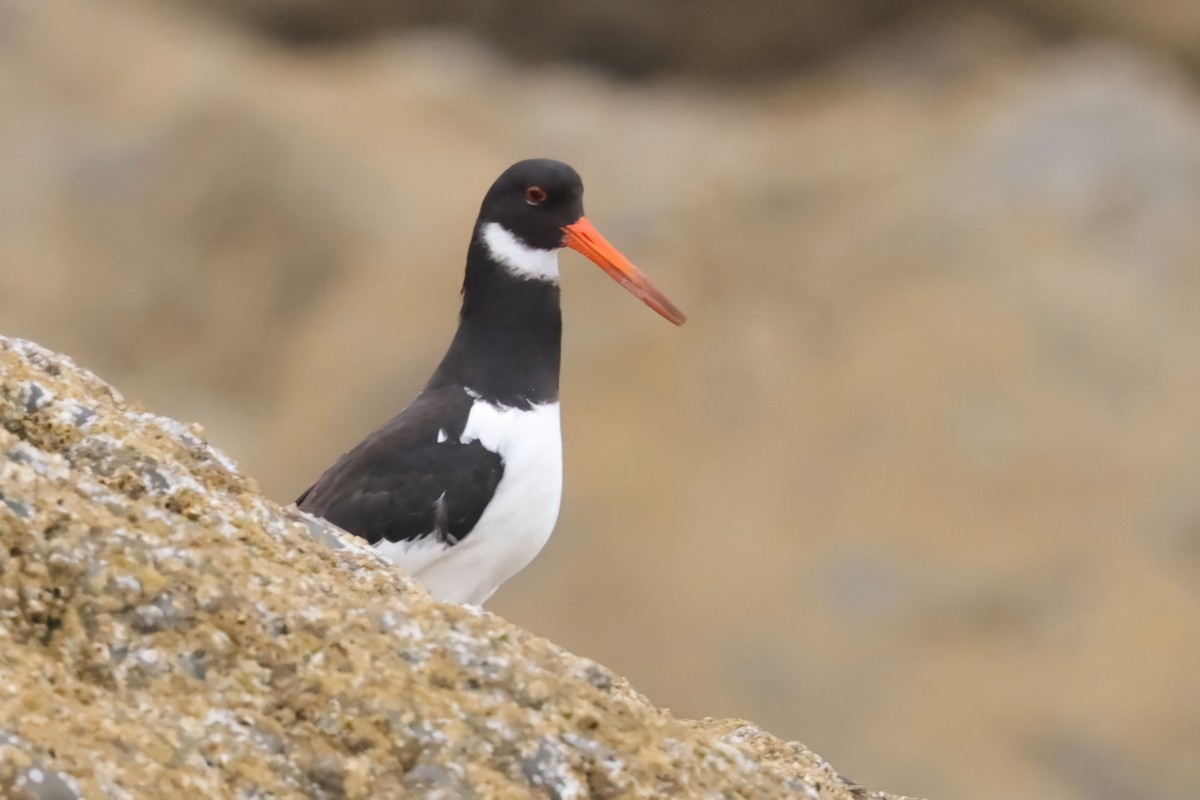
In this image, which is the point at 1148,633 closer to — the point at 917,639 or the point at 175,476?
the point at 917,639

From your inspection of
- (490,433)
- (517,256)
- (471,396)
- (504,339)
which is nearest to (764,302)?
(517,256)

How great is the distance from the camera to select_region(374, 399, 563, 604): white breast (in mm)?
6098

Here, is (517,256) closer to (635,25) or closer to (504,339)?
(504,339)

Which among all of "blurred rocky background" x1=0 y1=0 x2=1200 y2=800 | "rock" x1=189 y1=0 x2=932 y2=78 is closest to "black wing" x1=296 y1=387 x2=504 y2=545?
"blurred rocky background" x1=0 y1=0 x2=1200 y2=800

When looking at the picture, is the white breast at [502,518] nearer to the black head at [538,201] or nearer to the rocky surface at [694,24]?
the black head at [538,201]

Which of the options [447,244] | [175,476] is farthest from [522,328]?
[447,244]

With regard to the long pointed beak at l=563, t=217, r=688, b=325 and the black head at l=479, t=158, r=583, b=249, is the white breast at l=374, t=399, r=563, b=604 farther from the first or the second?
the black head at l=479, t=158, r=583, b=249

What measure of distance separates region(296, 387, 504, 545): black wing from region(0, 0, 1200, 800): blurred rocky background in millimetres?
9768

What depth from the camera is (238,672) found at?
2.90 metres

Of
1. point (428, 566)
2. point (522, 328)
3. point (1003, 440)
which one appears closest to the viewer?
point (428, 566)

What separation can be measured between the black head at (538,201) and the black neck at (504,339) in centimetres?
14

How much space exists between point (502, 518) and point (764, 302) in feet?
41.7

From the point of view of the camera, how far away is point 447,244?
19.8 meters

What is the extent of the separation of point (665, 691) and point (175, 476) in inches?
520
